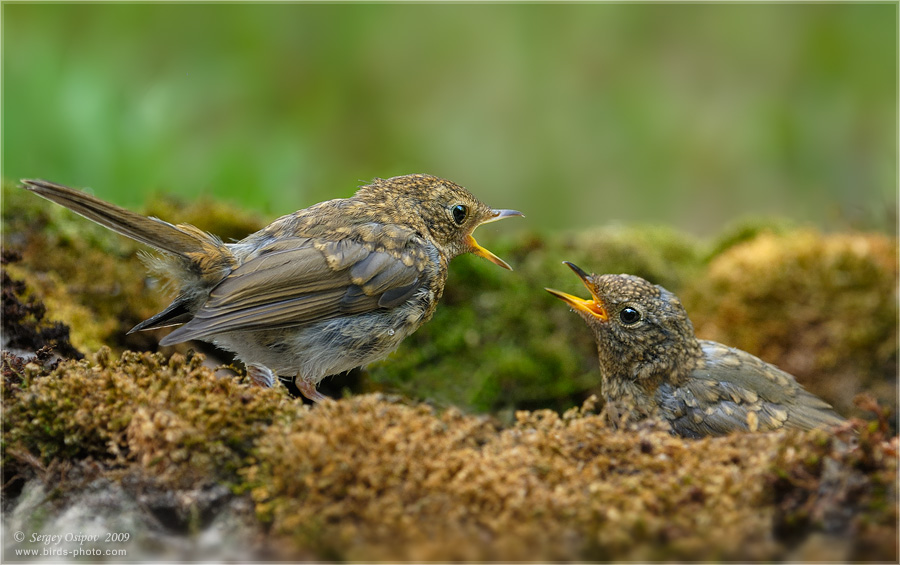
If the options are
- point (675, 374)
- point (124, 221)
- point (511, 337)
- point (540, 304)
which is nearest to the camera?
point (124, 221)

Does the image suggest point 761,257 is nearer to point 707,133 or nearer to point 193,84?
point 707,133

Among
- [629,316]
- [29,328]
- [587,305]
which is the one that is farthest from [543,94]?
[29,328]

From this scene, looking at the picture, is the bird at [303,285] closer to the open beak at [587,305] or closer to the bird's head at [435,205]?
the bird's head at [435,205]

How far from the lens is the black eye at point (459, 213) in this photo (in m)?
4.71

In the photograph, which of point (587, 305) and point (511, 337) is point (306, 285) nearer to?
point (587, 305)

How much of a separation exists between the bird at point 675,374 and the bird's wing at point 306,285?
907 millimetres

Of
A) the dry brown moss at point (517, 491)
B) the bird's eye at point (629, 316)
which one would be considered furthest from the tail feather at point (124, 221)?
the bird's eye at point (629, 316)

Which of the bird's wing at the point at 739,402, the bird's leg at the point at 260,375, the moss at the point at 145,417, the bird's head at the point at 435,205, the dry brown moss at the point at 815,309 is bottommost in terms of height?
the moss at the point at 145,417

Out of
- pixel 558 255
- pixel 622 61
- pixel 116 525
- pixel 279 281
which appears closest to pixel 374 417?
pixel 116 525

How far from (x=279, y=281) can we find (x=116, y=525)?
1512 mm

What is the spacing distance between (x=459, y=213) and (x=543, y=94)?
6066 mm

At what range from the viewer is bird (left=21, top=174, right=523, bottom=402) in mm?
3793

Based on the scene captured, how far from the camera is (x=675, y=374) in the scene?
14.1 feet

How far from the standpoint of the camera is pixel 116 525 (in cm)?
268
